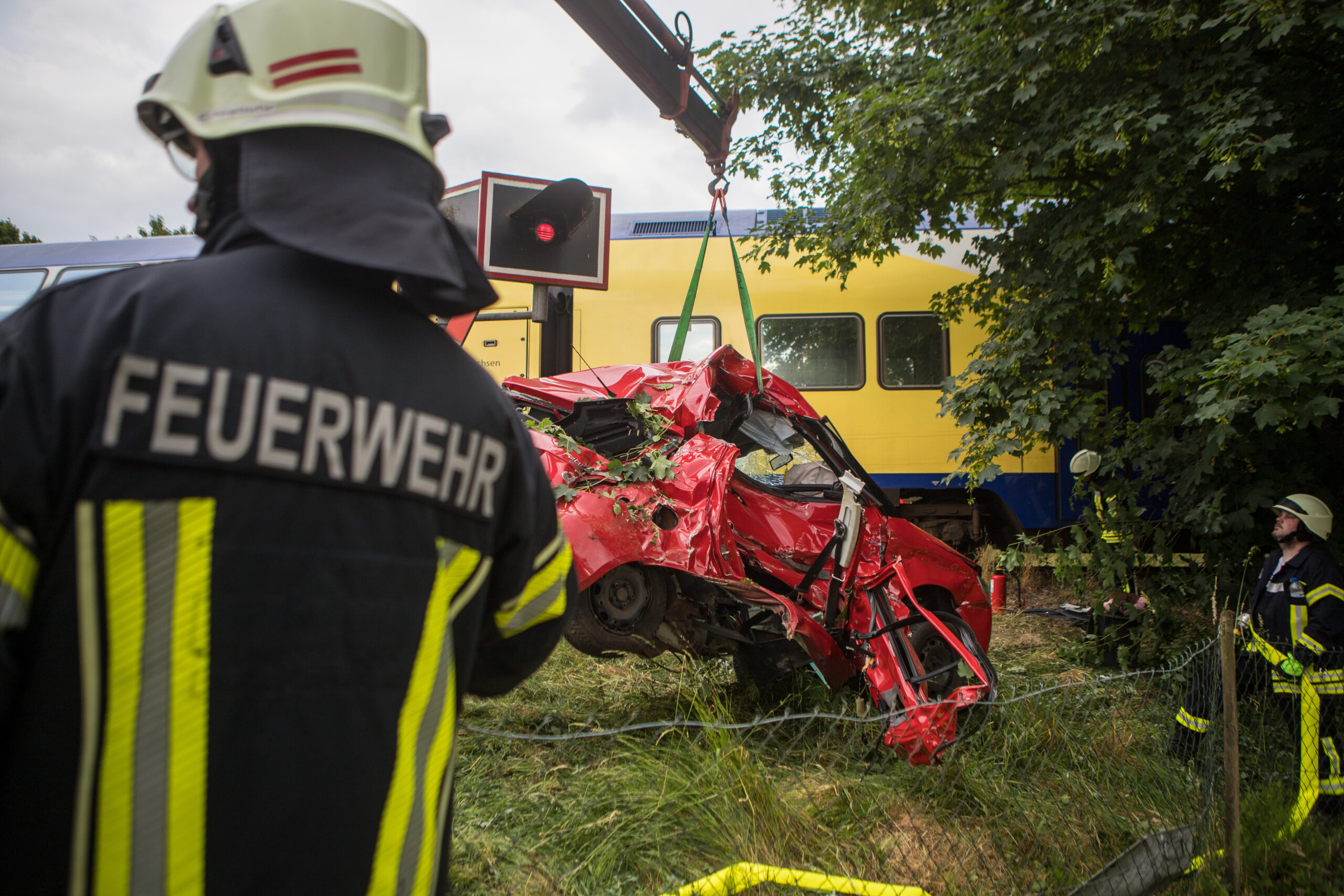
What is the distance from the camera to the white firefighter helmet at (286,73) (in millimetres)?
991

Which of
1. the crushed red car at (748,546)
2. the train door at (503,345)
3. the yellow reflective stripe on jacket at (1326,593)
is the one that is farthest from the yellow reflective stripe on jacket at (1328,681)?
the train door at (503,345)

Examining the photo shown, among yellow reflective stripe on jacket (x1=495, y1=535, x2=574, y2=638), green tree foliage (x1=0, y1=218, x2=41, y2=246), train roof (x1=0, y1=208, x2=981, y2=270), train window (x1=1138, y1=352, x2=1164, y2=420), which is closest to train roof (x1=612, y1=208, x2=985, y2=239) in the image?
train roof (x1=0, y1=208, x2=981, y2=270)

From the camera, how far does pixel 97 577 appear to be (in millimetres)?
817

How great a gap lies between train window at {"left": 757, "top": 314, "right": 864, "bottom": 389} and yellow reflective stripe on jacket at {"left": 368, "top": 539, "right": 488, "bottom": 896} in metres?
7.65

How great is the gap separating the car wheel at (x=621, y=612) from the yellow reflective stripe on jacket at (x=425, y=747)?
2884 mm

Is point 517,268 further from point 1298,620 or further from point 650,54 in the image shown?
point 1298,620

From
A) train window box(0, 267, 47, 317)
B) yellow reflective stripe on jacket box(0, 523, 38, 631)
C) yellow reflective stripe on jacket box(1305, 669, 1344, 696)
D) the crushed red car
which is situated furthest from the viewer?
train window box(0, 267, 47, 317)

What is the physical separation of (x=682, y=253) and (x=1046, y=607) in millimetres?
5151

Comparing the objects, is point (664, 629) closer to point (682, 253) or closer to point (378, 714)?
point (378, 714)

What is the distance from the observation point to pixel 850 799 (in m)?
3.52

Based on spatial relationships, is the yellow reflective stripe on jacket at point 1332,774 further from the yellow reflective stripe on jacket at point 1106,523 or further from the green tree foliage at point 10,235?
the green tree foliage at point 10,235

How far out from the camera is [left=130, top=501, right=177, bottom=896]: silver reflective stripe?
83cm

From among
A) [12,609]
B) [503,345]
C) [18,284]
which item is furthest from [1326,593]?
[18,284]

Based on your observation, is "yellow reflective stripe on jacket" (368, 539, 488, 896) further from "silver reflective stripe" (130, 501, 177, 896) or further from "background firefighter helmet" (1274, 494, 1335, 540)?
"background firefighter helmet" (1274, 494, 1335, 540)
